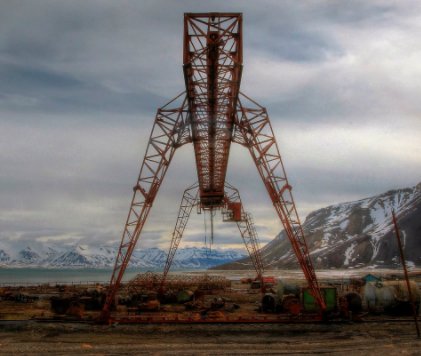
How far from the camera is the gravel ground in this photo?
39.5ft

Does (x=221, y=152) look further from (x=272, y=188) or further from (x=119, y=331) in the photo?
(x=119, y=331)

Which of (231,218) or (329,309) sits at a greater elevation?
(231,218)

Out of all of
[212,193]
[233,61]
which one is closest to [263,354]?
[233,61]

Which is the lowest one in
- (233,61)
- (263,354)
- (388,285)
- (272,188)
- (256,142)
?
(263,354)

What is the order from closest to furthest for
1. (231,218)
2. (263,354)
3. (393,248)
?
(263,354) < (231,218) < (393,248)

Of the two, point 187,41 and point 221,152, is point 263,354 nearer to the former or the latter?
point 187,41

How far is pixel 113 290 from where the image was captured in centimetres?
1823

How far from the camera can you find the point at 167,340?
45.4 feet

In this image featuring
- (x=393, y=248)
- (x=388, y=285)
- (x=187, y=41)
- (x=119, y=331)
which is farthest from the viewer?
(x=393, y=248)

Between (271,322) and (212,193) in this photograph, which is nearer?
(271,322)

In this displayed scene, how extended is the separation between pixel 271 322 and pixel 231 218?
21198mm

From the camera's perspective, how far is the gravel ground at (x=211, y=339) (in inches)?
474

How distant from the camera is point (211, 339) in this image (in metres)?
14.0

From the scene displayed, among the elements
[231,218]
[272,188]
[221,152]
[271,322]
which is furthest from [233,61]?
Answer: [231,218]
